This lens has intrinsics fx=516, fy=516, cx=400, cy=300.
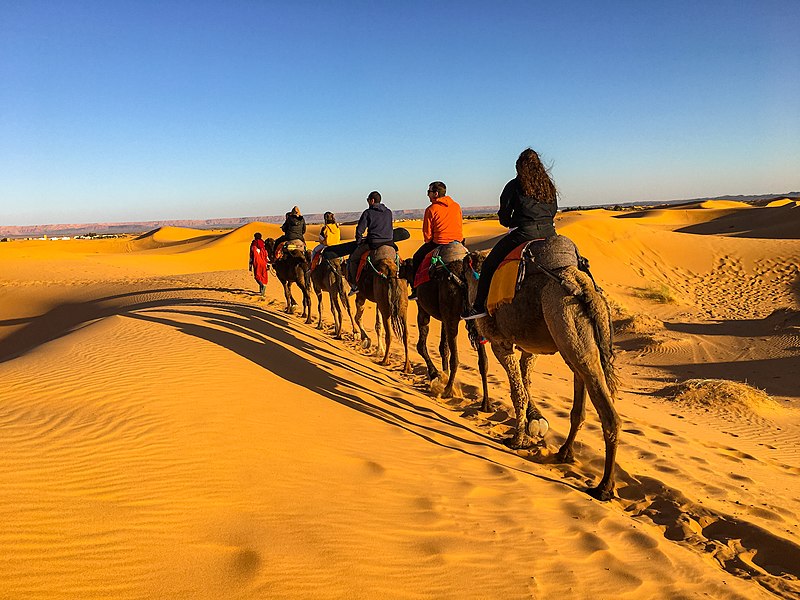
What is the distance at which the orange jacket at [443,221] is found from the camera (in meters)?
8.84

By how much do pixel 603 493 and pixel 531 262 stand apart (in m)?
2.54

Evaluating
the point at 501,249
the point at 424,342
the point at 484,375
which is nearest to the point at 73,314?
the point at 424,342

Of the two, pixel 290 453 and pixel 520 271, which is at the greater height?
pixel 520 271

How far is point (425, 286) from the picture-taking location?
361 inches

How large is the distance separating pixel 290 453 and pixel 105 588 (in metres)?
2.53

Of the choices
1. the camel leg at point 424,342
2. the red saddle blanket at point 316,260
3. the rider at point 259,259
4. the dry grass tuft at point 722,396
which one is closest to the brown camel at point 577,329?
the camel leg at point 424,342

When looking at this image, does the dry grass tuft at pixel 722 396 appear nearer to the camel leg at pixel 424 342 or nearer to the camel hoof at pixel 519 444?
the camel leg at pixel 424 342

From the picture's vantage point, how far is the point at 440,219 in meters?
8.85

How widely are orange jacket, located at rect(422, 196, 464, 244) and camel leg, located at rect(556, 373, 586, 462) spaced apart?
352 centimetres

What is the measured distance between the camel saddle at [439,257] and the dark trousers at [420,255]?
0.09 meters

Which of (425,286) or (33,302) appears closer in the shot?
(425,286)

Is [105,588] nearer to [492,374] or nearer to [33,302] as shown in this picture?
[492,374]

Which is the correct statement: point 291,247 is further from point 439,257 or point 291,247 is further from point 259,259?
point 439,257

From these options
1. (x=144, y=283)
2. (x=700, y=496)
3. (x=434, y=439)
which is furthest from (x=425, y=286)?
(x=144, y=283)
